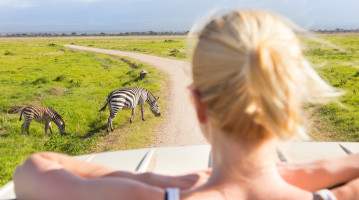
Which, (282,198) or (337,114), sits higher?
(282,198)

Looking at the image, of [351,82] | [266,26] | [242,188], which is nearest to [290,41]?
[266,26]

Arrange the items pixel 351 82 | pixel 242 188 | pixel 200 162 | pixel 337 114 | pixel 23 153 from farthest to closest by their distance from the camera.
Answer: pixel 351 82 < pixel 337 114 < pixel 23 153 < pixel 200 162 < pixel 242 188

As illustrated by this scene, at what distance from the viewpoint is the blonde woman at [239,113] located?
882 mm

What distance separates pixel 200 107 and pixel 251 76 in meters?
0.22

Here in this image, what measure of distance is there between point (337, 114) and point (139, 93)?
5.68 meters

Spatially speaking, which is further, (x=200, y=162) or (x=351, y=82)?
(x=351, y=82)

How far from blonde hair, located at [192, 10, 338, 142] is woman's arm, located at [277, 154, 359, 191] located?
0.40 metres

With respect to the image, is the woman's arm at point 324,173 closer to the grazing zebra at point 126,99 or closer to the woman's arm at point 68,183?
the woman's arm at point 68,183

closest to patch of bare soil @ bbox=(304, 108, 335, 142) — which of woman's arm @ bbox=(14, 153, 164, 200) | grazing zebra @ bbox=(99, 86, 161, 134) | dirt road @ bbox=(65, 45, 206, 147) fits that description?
dirt road @ bbox=(65, 45, 206, 147)

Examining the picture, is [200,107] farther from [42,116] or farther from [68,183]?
[42,116]

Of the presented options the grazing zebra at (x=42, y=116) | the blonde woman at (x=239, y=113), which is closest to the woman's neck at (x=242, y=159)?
the blonde woman at (x=239, y=113)

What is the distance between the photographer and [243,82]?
87cm

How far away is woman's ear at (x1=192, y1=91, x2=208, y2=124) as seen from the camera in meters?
1.02

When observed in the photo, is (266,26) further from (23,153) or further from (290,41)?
(23,153)
